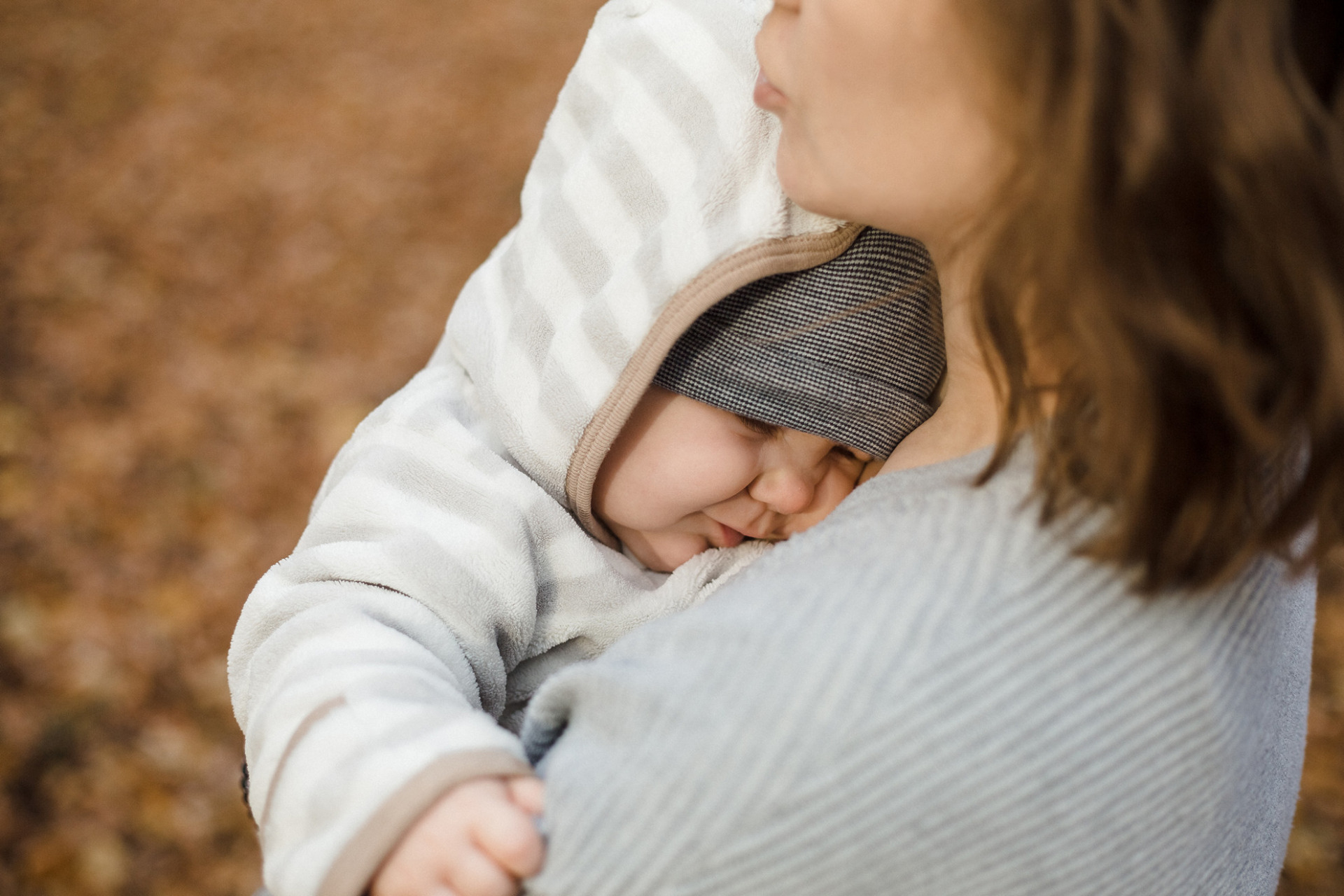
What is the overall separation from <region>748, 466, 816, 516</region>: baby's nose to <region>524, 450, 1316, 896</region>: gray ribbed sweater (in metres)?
0.44

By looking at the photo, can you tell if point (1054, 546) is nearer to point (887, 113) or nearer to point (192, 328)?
point (887, 113)

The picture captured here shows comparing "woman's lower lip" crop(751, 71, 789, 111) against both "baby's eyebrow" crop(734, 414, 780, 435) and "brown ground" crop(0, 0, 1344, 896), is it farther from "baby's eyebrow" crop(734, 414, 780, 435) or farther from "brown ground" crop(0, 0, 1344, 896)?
"brown ground" crop(0, 0, 1344, 896)

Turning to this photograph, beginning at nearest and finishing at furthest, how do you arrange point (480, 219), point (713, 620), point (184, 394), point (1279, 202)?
point (1279, 202)
point (713, 620)
point (184, 394)
point (480, 219)

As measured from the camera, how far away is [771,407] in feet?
4.08

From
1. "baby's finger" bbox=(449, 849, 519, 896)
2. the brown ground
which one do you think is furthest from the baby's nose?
the brown ground

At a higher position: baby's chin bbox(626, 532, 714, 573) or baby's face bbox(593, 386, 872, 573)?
baby's face bbox(593, 386, 872, 573)

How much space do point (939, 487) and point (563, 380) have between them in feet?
1.73

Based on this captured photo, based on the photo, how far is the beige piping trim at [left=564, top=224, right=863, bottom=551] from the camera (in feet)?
3.80

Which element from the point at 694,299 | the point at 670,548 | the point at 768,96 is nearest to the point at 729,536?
the point at 670,548

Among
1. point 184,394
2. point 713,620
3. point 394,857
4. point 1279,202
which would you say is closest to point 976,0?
point 1279,202

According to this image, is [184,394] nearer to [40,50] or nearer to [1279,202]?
[40,50]

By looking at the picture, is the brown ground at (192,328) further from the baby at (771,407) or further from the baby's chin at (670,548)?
the baby at (771,407)

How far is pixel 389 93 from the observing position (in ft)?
17.2

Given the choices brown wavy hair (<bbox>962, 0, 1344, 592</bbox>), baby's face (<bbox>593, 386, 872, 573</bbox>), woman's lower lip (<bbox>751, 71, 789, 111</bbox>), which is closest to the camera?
brown wavy hair (<bbox>962, 0, 1344, 592</bbox>)
